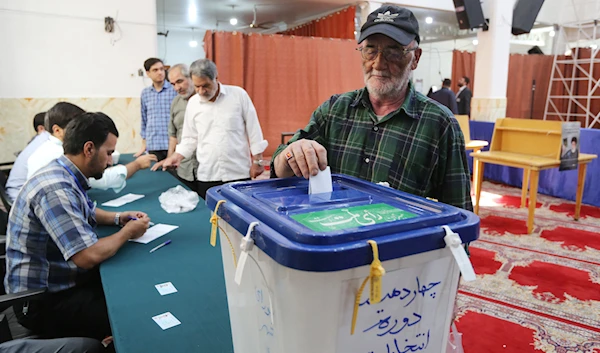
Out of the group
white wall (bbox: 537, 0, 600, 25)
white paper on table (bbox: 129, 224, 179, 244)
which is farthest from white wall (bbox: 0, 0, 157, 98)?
white wall (bbox: 537, 0, 600, 25)

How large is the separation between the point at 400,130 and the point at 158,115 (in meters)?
3.18

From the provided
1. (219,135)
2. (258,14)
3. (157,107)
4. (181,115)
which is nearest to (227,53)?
(157,107)

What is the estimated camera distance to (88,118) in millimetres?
1763

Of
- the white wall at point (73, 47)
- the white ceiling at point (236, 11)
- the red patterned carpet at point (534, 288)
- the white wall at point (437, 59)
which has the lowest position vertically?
the red patterned carpet at point (534, 288)

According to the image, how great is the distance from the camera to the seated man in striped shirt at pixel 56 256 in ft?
4.97

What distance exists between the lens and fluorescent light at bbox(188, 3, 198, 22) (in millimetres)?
7977

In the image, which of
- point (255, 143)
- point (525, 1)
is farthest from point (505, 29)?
point (255, 143)

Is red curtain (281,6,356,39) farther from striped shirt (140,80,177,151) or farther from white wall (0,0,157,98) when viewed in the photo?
striped shirt (140,80,177,151)

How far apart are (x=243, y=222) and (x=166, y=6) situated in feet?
27.5

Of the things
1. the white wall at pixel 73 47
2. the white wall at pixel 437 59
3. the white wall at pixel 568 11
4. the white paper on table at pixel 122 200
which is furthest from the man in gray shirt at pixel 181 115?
the white wall at pixel 437 59

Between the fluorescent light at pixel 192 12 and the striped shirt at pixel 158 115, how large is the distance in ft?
15.0

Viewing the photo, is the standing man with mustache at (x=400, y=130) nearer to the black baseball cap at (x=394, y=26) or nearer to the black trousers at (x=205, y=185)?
the black baseball cap at (x=394, y=26)

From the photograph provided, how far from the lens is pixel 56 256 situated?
1.60 m

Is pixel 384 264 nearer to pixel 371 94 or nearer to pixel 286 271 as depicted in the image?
pixel 286 271
